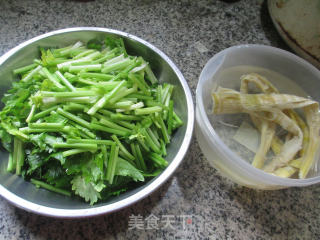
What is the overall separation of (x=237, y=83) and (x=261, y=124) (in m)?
0.21

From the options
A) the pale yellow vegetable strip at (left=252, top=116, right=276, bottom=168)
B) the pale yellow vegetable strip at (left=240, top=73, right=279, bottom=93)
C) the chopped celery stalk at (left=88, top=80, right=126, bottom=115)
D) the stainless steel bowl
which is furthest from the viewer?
the pale yellow vegetable strip at (left=240, top=73, right=279, bottom=93)

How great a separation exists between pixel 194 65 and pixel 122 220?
30.7 inches

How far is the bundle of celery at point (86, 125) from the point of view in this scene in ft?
2.43

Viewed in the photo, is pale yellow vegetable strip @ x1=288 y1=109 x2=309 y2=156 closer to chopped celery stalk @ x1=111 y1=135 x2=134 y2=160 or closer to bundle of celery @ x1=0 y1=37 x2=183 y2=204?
bundle of celery @ x1=0 y1=37 x2=183 y2=204

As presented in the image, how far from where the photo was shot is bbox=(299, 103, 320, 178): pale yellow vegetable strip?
0.84m

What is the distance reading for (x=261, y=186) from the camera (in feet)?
2.78

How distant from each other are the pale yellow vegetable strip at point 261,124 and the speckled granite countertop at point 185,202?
0.13m

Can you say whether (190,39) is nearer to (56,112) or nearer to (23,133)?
(56,112)

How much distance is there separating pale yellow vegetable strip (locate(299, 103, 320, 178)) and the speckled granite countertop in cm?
14

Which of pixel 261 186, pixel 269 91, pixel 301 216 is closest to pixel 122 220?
pixel 261 186

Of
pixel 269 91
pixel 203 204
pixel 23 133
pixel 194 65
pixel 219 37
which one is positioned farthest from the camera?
pixel 219 37

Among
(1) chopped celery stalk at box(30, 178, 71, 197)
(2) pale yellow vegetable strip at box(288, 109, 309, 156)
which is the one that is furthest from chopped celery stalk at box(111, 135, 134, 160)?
(2) pale yellow vegetable strip at box(288, 109, 309, 156)

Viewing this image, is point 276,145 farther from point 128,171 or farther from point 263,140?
point 128,171

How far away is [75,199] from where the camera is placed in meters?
0.77
